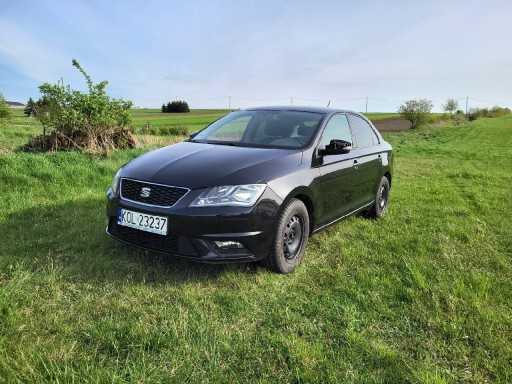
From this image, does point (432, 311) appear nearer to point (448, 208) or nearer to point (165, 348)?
point (165, 348)

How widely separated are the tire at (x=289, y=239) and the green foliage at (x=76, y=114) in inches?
256

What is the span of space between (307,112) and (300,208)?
4.71 feet

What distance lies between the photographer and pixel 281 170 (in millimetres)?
3441

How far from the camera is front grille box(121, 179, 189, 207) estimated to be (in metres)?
3.16

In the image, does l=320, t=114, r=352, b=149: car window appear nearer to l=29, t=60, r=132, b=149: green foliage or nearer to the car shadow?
the car shadow

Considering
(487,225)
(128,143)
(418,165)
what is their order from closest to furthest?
(487,225) → (128,143) → (418,165)

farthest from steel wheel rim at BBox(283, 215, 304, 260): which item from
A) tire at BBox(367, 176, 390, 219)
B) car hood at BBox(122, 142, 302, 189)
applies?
tire at BBox(367, 176, 390, 219)

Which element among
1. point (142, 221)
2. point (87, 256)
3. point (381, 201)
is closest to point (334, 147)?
point (142, 221)

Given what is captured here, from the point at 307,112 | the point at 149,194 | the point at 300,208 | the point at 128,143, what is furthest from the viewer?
the point at 128,143

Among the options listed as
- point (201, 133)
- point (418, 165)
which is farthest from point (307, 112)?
point (418, 165)

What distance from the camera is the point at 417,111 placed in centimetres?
4128

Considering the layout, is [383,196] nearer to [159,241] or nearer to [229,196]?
[229,196]

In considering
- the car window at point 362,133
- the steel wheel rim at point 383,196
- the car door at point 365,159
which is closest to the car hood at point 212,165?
the car door at point 365,159

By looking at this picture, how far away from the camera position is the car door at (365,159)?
486 cm
